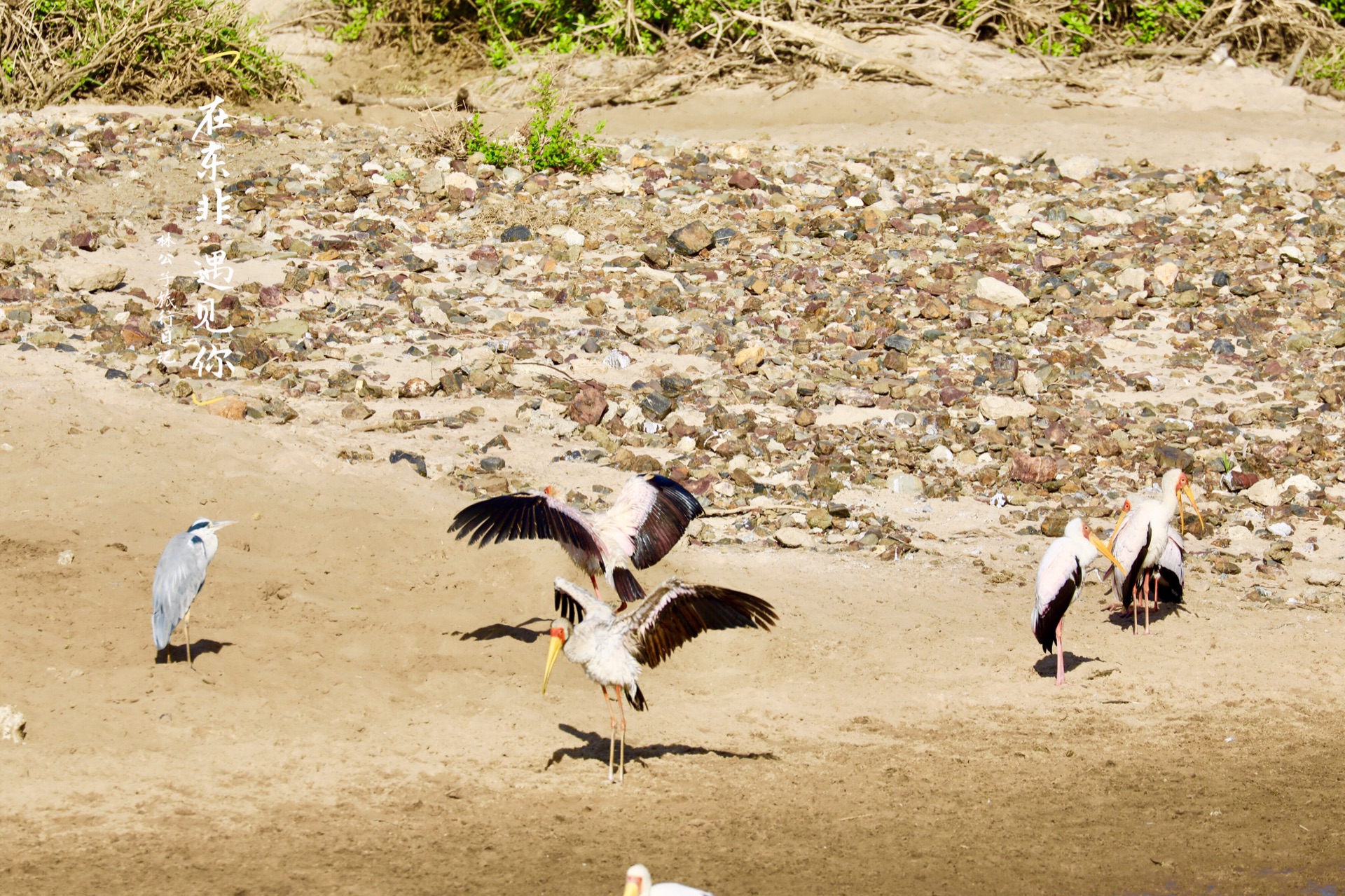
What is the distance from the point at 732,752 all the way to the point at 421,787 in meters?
1.18

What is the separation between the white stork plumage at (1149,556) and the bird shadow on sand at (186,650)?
3939 millimetres

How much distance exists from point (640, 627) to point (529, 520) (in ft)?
3.17

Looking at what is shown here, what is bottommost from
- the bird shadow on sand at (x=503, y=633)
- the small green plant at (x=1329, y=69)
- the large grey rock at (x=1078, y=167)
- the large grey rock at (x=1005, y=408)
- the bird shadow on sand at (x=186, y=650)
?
the bird shadow on sand at (x=503, y=633)

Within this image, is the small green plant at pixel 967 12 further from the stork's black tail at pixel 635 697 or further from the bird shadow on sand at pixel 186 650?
the bird shadow on sand at pixel 186 650

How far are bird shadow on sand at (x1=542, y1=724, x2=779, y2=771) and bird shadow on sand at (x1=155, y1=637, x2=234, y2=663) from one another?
153 cm

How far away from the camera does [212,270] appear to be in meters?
9.56

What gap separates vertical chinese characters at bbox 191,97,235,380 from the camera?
27.6ft

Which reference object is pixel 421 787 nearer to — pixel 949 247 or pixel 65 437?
pixel 65 437

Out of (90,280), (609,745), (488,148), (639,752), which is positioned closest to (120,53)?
(488,148)

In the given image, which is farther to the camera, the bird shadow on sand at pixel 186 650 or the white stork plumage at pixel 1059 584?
the white stork plumage at pixel 1059 584

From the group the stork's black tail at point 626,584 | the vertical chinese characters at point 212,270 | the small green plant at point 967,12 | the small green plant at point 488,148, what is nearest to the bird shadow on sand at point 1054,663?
the stork's black tail at point 626,584

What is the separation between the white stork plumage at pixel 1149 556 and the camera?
247 inches

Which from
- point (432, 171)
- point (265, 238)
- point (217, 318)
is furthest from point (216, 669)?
point (432, 171)

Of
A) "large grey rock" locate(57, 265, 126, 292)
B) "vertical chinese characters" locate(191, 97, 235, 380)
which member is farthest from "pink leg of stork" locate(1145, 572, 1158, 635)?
"large grey rock" locate(57, 265, 126, 292)
